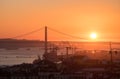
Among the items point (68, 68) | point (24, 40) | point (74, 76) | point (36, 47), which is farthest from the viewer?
point (36, 47)

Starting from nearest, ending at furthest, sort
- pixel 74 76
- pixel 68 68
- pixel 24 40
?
pixel 74 76, pixel 68 68, pixel 24 40

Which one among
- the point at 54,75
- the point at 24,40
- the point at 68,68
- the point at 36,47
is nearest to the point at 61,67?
the point at 68,68

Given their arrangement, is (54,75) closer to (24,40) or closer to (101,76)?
(101,76)

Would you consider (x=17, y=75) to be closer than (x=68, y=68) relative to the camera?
Yes

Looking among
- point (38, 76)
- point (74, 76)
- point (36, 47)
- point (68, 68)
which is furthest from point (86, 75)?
point (36, 47)

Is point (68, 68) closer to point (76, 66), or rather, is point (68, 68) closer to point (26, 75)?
point (76, 66)

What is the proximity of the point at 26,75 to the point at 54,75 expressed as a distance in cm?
116

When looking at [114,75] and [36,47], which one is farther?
[36,47]

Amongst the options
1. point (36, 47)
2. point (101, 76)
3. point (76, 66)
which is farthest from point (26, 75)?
point (36, 47)

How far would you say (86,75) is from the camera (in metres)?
15.6

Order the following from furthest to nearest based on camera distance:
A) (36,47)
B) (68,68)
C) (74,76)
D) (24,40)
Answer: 1. (36,47)
2. (24,40)
3. (68,68)
4. (74,76)

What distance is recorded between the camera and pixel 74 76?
1553 centimetres

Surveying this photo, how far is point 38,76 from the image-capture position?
15.7 metres

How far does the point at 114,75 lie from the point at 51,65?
4.64m
